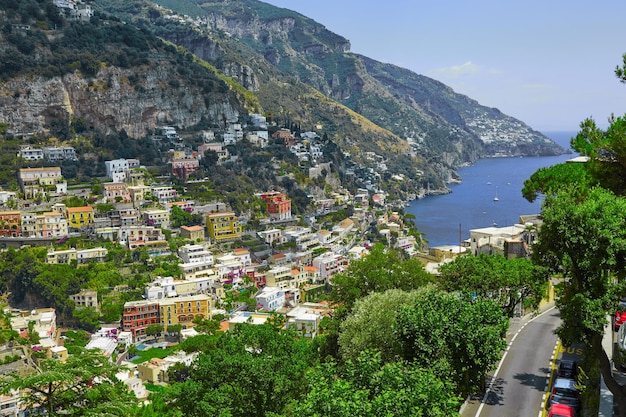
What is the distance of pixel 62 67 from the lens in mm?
65562

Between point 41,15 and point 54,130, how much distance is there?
66.2 ft

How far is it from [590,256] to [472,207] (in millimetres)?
87439

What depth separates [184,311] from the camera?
36875 millimetres

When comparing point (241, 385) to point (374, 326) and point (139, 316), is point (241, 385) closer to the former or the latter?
point (374, 326)

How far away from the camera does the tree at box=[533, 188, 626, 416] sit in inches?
348

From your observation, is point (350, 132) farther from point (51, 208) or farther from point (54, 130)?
point (51, 208)

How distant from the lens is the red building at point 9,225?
44500 mm

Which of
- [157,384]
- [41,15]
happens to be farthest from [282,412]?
[41,15]

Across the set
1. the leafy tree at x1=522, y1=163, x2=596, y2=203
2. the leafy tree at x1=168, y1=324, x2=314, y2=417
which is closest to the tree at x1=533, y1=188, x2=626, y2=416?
the leafy tree at x1=168, y1=324, x2=314, y2=417

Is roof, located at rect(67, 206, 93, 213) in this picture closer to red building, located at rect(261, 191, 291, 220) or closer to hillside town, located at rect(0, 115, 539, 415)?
hillside town, located at rect(0, 115, 539, 415)

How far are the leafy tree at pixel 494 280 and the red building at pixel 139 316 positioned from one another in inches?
1030

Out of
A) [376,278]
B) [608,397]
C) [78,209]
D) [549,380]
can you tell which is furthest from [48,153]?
[608,397]

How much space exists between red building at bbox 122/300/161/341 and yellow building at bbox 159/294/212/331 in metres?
0.55

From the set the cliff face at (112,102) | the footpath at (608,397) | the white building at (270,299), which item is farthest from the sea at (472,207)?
the footpath at (608,397)
